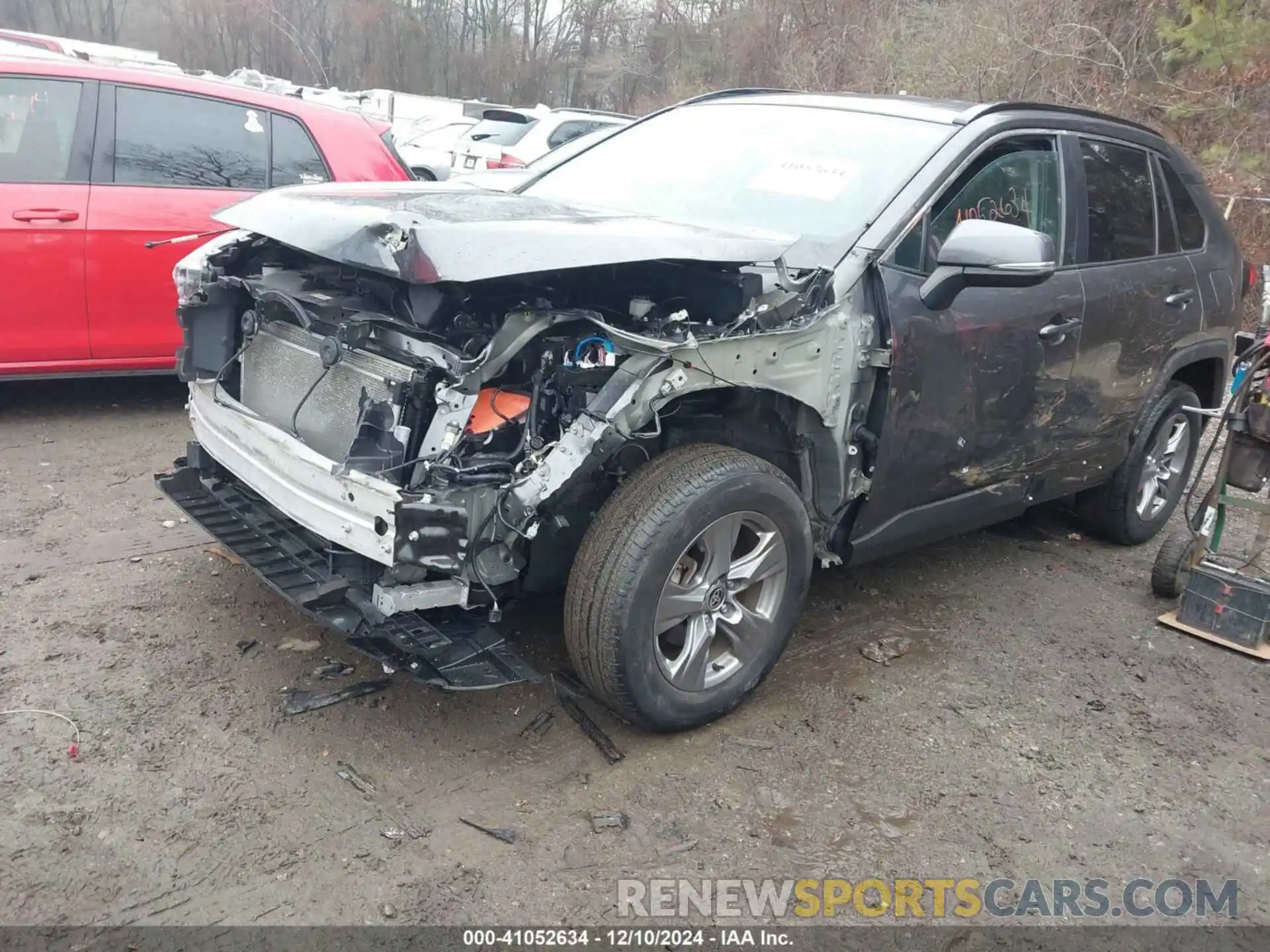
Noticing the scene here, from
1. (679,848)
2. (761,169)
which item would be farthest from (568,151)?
(679,848)

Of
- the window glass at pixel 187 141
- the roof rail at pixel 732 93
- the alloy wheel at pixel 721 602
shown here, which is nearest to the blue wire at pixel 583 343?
the alloy wheel at pixel 721 602

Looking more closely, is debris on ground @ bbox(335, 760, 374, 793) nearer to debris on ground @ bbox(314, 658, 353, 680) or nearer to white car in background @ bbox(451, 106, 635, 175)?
debris on ground @ bbox(314, 658, 353, 680)

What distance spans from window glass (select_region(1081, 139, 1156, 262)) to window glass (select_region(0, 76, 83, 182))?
4.76m

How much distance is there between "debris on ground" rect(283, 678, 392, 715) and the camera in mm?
2971

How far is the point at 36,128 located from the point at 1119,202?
5068 millimetres

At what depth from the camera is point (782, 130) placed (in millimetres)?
3762

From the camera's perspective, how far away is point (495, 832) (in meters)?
2.55

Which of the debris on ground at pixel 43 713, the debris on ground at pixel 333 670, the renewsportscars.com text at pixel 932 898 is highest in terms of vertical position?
the debris on ground at pixel 333 670

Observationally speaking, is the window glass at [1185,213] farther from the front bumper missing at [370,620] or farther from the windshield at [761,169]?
the front bumper missing at [370,620]

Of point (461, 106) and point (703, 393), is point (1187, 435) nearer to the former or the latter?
point (703, 393)

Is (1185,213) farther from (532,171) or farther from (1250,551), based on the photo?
(532,171)

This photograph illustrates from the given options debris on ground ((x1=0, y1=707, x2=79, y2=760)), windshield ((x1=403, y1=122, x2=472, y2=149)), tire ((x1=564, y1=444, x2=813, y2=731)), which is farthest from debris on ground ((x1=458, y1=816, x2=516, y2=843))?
windshield ((x1=403, y1=122, x2=472, y2=149))

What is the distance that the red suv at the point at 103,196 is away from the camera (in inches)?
189

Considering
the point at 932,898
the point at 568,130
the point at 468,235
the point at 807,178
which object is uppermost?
the point at 568,130
